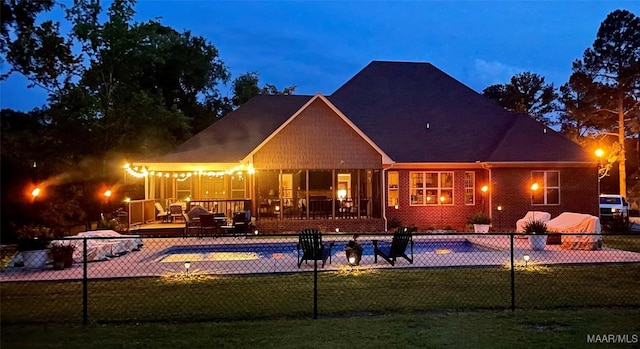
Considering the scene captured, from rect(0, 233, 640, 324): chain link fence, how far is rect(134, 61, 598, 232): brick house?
5429 mm

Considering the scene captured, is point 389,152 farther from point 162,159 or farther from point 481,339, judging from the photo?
point 481,339

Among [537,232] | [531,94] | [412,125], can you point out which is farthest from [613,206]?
[531,94]

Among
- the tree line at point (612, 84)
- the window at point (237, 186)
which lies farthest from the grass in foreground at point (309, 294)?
the tree line at point (612, 84)

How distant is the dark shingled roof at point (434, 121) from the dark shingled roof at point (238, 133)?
2.73 meters

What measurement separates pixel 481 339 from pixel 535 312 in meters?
1.88

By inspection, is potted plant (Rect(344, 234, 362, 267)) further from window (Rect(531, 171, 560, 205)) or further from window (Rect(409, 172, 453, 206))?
window (Rect(531, 171, 560, 205))

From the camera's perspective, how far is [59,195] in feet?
68.5

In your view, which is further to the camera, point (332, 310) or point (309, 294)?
point (309, 294)

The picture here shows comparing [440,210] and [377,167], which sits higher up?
[377,167]

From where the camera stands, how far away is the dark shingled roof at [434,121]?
22.6m

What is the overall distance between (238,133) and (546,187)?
45.0 feet

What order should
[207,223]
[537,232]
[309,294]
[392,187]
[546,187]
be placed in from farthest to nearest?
[392,187] < [546,187] < [207,223] < [537,232] < [309,294]

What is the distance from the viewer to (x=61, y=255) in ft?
40.7

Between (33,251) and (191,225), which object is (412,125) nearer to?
(191,225)
